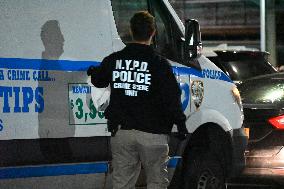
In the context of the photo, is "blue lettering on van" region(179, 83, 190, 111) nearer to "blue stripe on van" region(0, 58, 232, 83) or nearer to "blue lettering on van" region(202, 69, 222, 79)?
"blue lettering on van" region(202, 69, 222, 79)

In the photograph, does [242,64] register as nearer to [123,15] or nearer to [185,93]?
[185,93]

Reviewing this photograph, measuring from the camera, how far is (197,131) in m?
6.73

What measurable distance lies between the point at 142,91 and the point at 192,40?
68.7 inches

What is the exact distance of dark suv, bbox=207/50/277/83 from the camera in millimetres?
11508

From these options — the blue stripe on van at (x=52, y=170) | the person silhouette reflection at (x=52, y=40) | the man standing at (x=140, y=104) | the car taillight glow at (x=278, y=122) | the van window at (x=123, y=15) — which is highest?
the van window at (x=123, y=15)

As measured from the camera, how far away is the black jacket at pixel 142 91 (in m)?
4.81

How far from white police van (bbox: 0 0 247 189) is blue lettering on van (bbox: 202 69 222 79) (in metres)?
0.02

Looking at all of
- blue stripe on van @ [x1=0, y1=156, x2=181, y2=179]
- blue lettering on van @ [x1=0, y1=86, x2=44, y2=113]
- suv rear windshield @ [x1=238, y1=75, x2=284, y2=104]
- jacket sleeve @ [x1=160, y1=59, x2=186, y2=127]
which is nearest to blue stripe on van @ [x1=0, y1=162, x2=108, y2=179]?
blue stripe on van @ [x1=0, y1=156, x2=181, y2=179]

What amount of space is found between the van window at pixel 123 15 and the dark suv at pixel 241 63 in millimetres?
5219

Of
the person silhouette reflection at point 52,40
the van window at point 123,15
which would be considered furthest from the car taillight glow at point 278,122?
the person silhouette reflection at point 52,40

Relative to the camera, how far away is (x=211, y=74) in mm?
6816

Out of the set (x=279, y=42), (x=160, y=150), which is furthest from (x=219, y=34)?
(x=160, y=150)

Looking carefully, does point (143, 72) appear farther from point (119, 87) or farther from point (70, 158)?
point (70, 158)

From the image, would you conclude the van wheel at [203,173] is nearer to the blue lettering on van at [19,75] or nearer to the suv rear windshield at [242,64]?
the blue lettering on van at [19,75]
